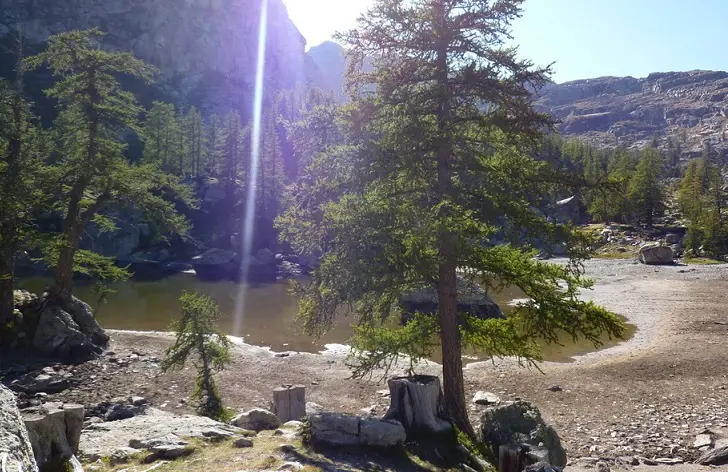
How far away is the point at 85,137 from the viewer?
21.1 meters

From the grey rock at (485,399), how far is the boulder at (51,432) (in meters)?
12.2

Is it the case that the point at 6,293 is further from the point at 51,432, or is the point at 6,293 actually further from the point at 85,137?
the point at 51,432

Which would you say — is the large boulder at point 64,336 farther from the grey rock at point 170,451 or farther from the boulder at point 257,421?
the grey rock at point 170,451

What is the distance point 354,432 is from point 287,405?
442cm

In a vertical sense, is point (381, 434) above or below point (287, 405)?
above

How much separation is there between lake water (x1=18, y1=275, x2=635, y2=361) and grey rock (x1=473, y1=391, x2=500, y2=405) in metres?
5.42

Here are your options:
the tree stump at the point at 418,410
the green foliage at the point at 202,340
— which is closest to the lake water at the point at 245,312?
the green foliage at the point at 202,340

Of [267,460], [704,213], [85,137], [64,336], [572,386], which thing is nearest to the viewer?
[267,460]

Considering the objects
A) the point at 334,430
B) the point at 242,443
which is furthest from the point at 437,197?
the point at 242,443

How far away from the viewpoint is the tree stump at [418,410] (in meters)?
9.91

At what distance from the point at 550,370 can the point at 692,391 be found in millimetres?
4930

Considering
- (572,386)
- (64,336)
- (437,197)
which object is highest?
(437,197)

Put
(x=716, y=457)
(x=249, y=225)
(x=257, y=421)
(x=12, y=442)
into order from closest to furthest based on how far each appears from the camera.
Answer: (x=12, y=442) < (x=716, y=457) < (x=257, y=421) < (x=249, y=225)

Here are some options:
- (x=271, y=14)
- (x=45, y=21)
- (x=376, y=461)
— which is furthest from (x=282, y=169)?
(x=271, y=14)
